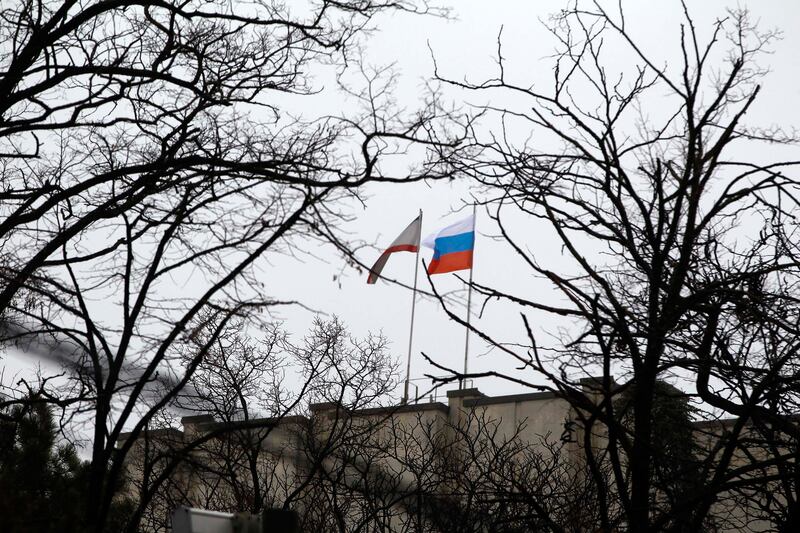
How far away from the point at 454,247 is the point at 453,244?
0.09 metres

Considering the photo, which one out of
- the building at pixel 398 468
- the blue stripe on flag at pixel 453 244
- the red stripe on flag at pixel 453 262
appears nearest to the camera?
the building at pixel 398 468

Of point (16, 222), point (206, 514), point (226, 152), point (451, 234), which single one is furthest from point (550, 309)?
point (451, 234)

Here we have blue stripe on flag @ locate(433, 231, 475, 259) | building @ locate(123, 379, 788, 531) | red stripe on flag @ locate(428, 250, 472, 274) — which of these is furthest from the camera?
blue stripe on flag @ locate(433, 231, 475, 259)

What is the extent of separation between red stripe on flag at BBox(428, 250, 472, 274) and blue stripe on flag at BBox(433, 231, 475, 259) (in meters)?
0.10

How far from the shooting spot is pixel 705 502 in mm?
7227

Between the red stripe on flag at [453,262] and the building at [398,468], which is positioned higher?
the red stripe on flag at [453,262]

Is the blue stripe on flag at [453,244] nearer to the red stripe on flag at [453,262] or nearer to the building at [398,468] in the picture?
the red stripe on flag at [453,262]

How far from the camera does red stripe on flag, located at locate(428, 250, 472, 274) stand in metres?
26.8

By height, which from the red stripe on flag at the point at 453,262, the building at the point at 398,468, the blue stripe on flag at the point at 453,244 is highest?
the blue stripe on flag at the point at 453,244

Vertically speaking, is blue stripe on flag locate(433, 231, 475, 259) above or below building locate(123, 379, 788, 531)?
above

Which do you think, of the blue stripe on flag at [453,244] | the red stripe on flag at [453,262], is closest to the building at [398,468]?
the red stripe on flag at [453,262]

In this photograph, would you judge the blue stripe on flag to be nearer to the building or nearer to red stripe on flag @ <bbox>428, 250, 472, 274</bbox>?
red stripe on flag @ <bbox>428, 250, 472, 274</bbox>

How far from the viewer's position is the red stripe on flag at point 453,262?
26.8 metres

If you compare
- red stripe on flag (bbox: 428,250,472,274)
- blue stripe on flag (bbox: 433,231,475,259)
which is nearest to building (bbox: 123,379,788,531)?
red stripe on flag (bbox: 428,250,472,274)
